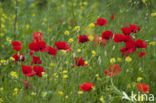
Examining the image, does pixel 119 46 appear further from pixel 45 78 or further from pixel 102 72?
pixel 45 78

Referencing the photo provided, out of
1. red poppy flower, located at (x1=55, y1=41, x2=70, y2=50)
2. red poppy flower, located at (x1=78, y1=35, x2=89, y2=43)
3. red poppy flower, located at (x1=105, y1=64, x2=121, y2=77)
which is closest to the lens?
red poppy flower, located at (x1=105, y1=64, x2=121, y2=77)

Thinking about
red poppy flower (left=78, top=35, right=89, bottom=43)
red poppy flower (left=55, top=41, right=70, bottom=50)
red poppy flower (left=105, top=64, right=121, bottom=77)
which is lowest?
red poppy flower (left=105, top=64, right=121, bottom=77)

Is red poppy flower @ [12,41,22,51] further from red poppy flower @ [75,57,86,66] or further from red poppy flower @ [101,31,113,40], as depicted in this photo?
red poppy flower @ [101,31,113,40]

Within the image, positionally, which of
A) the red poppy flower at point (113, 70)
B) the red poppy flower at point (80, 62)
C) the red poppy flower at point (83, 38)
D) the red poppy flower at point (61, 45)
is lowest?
the red poppy flower at point (113, 70)

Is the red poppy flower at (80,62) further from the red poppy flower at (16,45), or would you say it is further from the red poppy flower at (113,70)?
the red poppy flower at (16,45)

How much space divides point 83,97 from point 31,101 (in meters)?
0.29

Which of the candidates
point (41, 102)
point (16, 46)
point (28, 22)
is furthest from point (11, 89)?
point (28, 22)

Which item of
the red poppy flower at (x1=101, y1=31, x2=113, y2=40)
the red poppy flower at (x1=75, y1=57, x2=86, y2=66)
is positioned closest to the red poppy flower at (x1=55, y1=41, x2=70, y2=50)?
the red poppy flower at (x1=75, y1=57, x2=86, y2=66)

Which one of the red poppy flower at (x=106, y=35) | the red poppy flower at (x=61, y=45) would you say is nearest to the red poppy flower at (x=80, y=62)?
the red poppy flower at (x=61, y=45)

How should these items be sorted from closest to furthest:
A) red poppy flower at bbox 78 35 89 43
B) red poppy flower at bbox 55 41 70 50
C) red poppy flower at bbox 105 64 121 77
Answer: red poppy flower at bbox 105 64 121 77, red poppy flower at bbox 55 41 70 50, red poppy flower at bbox 78 35 89 43

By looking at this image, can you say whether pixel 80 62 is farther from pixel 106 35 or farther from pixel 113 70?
pixel 106 35

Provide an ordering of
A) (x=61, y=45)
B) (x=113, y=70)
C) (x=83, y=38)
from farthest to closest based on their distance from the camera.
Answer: (x=83, y=38)
(x=61, y=45)
(x=113, y=70)

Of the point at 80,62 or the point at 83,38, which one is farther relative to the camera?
the point at 83,38

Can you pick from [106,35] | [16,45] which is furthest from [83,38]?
[16,45]
